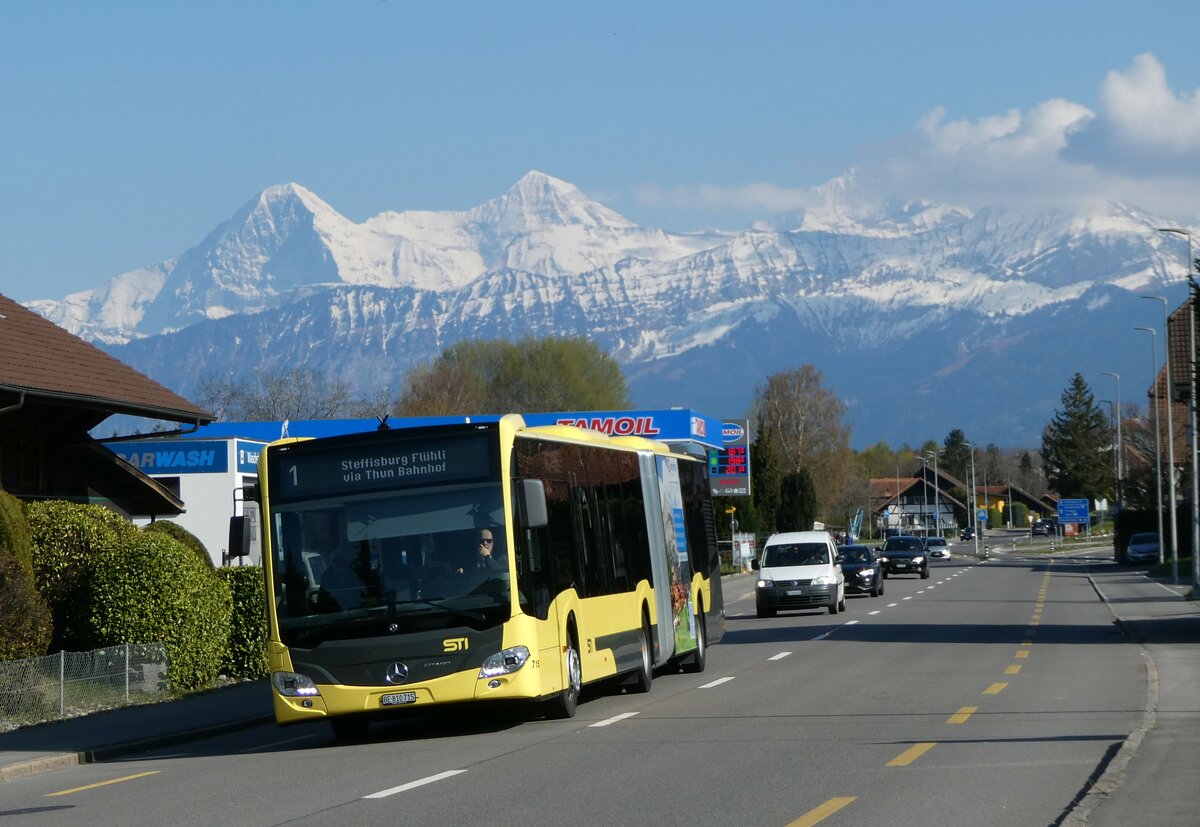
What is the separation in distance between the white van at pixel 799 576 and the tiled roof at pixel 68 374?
1523 centimetres

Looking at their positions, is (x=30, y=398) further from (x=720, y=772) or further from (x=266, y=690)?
(x=720, y=772)

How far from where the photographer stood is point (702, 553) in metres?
25.5

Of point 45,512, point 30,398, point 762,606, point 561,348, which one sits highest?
point 561,348

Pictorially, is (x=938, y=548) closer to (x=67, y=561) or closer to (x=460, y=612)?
(x=67, y=561)

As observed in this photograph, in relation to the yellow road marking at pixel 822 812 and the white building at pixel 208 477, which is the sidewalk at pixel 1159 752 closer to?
the yellow road marking at pixel 822 812

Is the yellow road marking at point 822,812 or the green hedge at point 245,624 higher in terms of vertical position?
the green hedge at point 245,624

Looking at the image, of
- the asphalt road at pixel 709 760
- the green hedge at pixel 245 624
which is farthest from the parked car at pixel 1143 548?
the green hedge at pixel 245 624

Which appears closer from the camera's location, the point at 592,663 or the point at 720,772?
the point at 720,772

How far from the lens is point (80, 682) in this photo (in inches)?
783

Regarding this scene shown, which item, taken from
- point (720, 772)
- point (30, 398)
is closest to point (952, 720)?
point (720, 772)

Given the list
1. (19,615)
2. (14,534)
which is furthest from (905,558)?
(19,615)

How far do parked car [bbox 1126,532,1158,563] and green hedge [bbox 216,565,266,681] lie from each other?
5555cm

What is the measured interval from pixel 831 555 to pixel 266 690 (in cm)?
1831

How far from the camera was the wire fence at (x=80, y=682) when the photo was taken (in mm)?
18969
